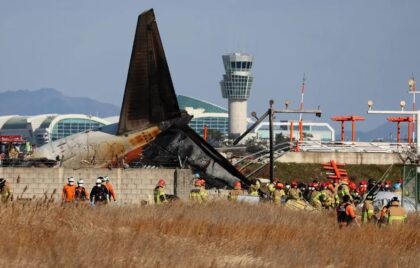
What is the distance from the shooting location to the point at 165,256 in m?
21.2

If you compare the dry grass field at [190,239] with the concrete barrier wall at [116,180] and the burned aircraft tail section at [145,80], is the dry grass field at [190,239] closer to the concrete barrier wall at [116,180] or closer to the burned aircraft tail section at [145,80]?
the concrete barrier wall at [116,180]

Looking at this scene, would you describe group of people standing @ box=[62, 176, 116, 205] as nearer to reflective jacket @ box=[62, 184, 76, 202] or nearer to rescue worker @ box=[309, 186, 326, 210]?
reflective jacket @ box=[62, 184, 76, 202]

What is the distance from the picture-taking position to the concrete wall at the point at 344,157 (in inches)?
3157

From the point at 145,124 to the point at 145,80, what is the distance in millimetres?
2004

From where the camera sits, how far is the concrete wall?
80.2m

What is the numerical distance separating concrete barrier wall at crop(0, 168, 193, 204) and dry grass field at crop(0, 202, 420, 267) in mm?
12465

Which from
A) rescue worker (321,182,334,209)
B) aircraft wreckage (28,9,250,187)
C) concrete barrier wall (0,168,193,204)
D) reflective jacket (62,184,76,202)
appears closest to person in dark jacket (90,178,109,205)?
reflective jacket (62,184,76,202)

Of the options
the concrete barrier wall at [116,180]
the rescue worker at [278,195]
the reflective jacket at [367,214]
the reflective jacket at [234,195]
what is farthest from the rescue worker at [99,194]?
the concrete barrier wall at [116,180]

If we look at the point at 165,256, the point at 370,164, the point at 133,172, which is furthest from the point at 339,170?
the point at 165,256

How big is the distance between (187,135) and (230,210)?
19471 mm

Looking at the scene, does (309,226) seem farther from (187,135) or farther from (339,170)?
(339,170)

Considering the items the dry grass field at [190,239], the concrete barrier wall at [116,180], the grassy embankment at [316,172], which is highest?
the grassy embankment at [316,172]

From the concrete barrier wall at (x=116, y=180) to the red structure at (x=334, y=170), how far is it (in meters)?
24.9

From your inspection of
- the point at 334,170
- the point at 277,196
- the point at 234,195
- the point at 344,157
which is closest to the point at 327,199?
the point at 277,196
